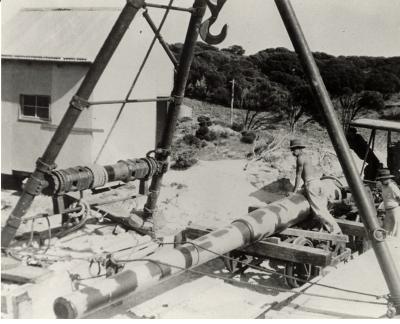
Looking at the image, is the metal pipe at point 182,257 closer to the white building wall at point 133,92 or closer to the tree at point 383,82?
the white building wall at point 133,92

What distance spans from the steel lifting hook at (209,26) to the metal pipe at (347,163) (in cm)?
172

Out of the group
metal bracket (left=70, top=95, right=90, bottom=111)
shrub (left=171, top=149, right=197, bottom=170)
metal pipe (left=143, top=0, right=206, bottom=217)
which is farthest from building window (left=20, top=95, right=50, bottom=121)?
metal bracket (left=70, top=95, right=90, bottom=111)

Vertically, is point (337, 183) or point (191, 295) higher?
point (337, 183)

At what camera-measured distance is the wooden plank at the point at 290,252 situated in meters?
7.02

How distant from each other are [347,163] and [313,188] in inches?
113

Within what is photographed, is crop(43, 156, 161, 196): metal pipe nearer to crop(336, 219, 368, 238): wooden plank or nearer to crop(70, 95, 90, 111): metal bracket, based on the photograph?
crop(70, 95, 90, 111): metal bracket

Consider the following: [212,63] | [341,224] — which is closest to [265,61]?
[212,63]

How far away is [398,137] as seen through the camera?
952 inches

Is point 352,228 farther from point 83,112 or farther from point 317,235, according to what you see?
point 83,112

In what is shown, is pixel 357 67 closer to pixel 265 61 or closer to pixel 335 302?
pixel 265 61

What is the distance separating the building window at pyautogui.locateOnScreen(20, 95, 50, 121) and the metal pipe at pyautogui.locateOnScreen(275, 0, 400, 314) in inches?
377

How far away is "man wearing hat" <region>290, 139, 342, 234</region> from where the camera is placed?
8.30 m

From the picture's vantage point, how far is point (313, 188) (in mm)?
8398

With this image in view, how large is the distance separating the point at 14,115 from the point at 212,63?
22139 millimetres
